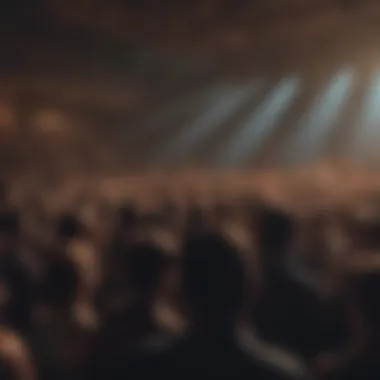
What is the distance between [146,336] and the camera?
1.01 m

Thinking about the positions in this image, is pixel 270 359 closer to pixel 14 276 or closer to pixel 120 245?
pixel 120 245

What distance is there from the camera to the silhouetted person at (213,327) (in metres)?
0.88

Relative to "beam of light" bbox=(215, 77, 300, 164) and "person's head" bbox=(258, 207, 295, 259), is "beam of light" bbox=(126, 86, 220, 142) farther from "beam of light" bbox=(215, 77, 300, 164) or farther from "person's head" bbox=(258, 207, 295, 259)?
"person's head" bbox=(258, 207, 295, 259)

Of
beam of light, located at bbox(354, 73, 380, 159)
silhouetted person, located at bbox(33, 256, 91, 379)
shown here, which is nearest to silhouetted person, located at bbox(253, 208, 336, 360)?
beam of light, located at bbox(354, 73, 380, 159)

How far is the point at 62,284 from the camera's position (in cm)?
108

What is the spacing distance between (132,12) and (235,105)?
0.68 feet

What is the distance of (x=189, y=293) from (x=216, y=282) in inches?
3.1

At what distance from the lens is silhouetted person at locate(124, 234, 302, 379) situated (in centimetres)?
88

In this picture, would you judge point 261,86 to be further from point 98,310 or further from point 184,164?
point 98,310

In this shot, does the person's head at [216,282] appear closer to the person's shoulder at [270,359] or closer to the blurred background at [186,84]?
the person's shoulder at [270,359]

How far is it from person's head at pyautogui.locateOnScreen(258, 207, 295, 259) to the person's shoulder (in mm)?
108

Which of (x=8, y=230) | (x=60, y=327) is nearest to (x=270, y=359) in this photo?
(x=60, y=327)

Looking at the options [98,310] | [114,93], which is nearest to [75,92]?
[114,93]

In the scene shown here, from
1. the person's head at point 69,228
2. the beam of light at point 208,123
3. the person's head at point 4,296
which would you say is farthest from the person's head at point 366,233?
the person's head at point 4,296
